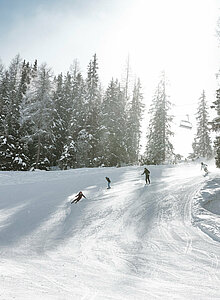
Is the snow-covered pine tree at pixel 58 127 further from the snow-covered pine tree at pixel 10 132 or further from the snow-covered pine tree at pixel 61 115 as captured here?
the snow-covered pine tree at pixel 10 132

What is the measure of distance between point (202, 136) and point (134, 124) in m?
12.6

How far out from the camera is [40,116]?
29.5 metres

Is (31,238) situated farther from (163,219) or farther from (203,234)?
(203,234)

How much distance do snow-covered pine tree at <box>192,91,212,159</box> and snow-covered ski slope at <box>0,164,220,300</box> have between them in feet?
74.0

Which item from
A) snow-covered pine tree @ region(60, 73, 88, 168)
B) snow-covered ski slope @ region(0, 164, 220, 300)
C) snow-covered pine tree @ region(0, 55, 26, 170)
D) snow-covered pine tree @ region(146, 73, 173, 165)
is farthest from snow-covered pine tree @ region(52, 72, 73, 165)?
snow-covered ski slope @ region(0, 164, 220, 300)

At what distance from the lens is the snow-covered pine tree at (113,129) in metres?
31.2

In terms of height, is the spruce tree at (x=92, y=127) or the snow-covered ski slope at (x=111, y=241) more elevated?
the spruce tree at (x=92, y=127)

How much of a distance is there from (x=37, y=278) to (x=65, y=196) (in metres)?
9.61

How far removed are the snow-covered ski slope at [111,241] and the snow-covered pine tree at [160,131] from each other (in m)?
14.6

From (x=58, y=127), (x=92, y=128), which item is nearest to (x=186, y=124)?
(x=92, y=128)

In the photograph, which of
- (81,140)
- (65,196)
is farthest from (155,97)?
(65,196)

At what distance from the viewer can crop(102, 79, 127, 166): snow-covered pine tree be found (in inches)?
1228

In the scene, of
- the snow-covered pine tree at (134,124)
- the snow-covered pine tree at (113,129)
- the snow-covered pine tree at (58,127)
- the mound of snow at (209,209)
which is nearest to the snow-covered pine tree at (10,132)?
the snow-covered pine tree at (58,127)

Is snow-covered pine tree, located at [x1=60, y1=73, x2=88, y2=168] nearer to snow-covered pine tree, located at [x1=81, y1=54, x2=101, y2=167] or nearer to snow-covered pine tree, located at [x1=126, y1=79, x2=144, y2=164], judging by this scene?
snow-covered pine tree, located at [x1=81, y1=54, x2=101, y2=167]
